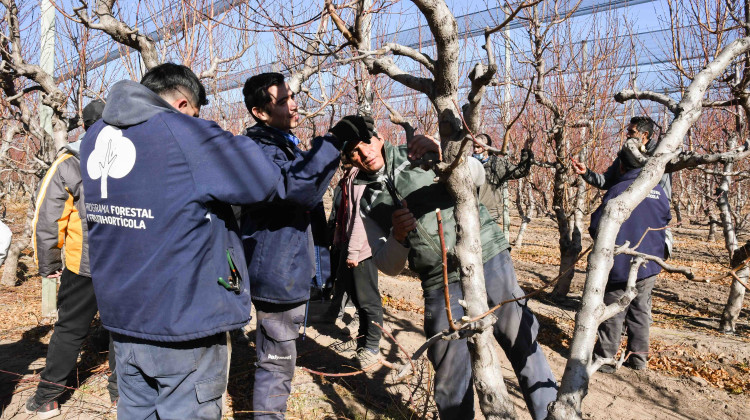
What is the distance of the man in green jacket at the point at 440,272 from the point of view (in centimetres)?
240

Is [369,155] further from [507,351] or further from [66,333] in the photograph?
[66,333]

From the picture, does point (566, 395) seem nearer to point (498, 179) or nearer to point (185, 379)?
point (185, 379)

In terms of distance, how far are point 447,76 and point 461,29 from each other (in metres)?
9.05

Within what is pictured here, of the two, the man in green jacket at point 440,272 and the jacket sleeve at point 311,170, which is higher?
the jacket sleeve at point 311,170

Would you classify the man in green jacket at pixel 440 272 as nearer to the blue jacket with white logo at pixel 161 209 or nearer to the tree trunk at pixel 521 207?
the blue jacket with white logo at pixel 161 209

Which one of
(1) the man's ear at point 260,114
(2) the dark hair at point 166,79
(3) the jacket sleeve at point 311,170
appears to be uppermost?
(2) the dark hair at point 166,79

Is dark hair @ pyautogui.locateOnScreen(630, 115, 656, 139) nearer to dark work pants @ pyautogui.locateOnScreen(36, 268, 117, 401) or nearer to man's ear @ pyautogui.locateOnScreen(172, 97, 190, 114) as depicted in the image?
man's ear @ pyautogui.locateOnScreen(172, 97, 190, 114)

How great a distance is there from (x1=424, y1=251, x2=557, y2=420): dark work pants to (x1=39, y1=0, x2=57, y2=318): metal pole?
480cm

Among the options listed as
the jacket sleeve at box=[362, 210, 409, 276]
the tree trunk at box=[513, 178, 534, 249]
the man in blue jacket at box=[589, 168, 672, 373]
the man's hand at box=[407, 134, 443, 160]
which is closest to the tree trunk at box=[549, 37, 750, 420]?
the man's hand at box=[407, 134, 443, 160]

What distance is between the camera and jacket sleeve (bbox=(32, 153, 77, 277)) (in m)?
3.19

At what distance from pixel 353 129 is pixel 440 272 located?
2.81 ft

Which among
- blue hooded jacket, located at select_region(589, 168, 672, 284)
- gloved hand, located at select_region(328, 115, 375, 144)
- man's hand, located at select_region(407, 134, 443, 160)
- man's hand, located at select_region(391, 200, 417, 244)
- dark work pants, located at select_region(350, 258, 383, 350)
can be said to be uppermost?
gloved hand, located at select_region(328, 115, 375, 144)

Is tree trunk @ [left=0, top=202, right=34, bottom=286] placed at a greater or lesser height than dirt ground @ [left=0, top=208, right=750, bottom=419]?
greater

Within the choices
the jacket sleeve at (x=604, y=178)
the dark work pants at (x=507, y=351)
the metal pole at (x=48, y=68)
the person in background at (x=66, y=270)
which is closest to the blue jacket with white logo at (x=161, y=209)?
the dark work pants at (x=507, y=351)
